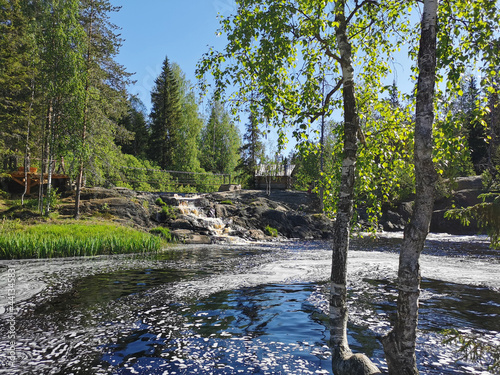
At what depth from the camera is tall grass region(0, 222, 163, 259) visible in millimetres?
13508

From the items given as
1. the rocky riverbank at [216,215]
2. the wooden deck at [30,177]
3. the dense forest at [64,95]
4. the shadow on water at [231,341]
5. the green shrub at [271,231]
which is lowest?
the green shrub at [271,231]

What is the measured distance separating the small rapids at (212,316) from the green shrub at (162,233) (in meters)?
7.96

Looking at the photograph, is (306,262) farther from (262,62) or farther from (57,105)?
(57,105)

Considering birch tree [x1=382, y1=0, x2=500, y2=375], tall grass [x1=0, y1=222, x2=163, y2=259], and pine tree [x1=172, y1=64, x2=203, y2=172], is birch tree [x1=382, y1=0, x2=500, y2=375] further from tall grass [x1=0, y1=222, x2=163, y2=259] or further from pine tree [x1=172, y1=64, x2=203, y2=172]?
pine tree [x1=172, y1=64, x2=203, y2=172]

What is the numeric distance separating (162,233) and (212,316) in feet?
50.0

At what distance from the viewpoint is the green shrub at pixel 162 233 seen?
2169 centimetres

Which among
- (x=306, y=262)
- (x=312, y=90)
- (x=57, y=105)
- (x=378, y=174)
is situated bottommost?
(x=306, y=262)

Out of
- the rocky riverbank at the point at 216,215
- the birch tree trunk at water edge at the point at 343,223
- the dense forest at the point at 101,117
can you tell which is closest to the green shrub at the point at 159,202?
the rocky riverbank at the point at 216,215

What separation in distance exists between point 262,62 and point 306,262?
11442 millimetres

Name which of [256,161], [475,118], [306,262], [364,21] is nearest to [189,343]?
[475,118]

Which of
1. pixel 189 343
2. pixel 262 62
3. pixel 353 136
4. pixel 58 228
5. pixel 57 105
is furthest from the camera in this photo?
pixel 57 105

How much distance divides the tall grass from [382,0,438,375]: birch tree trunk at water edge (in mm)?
14368

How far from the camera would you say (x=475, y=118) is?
3.72 metres

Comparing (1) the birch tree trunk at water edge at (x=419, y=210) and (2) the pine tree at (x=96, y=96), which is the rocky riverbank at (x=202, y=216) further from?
(1) the birch tree trunk at water edge at (x=419, y=210)
